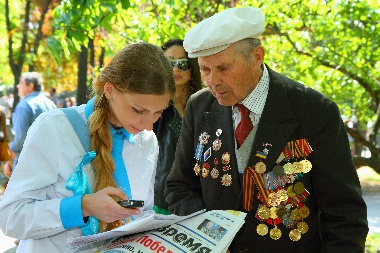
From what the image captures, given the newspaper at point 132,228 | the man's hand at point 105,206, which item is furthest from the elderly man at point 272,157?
the man's hand at point 105,206

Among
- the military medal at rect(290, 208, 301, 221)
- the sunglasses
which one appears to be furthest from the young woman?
the sunglasses

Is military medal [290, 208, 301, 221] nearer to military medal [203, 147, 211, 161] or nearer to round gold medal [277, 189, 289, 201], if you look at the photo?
round gold medal [277, 189, 289, 201]

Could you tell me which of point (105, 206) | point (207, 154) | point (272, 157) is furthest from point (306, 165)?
point (105, 206)

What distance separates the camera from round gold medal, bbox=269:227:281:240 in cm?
297

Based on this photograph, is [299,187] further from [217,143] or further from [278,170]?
[217,143]

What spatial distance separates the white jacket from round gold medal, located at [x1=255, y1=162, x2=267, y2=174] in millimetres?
789

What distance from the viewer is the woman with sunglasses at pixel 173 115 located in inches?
164

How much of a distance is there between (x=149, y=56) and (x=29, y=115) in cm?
629

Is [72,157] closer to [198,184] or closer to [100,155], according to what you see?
[100,155]

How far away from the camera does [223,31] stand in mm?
2943

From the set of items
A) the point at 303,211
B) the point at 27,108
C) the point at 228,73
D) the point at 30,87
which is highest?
the point at 228,73

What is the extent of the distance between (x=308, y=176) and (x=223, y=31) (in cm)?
76

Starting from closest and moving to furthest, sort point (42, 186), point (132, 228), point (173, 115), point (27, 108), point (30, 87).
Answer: point (132, 228) < point (42, 186) < point (173, 115) < point (27, 108) < point (30, 87)

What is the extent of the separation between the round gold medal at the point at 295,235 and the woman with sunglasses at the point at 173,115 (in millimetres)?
1276
